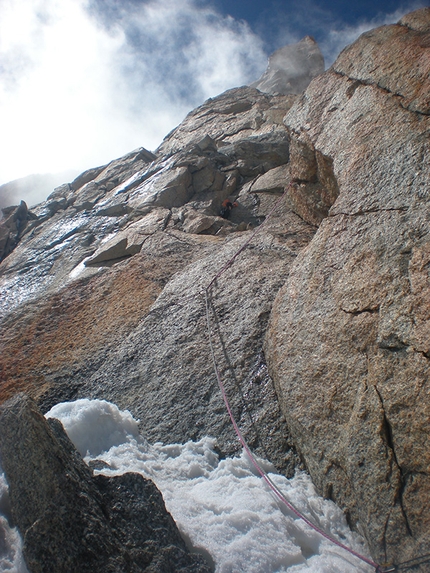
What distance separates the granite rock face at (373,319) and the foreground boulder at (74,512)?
4.98 feet

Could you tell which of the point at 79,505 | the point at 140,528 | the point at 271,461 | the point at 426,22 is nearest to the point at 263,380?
the point at 271,461

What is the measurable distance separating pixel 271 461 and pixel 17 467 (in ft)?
8.41

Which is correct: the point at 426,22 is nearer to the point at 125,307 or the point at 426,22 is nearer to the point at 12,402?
the point at 125,307

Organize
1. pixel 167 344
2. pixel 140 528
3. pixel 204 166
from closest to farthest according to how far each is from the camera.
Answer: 1. pixel 140 528
2. pixel 167 344
3. pixel 204 166

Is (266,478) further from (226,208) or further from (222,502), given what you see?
(226,208)

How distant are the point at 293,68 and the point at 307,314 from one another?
30.4 m

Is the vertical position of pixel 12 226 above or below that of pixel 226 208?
above

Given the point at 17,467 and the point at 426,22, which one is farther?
the point at 426,22

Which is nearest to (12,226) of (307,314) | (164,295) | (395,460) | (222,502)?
(164,295)

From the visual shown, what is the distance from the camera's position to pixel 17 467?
120 inches

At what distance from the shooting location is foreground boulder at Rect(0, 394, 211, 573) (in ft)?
8.60

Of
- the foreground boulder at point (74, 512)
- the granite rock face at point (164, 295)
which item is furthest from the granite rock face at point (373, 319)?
the foreground boulder at point (74, 512)

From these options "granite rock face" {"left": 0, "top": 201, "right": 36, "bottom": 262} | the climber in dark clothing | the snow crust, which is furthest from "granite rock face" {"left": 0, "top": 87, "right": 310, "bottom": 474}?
"granite rock face" {"left": 0, "top": 201, "right": 36, "bottom": 262}

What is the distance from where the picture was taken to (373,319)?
3.78m
